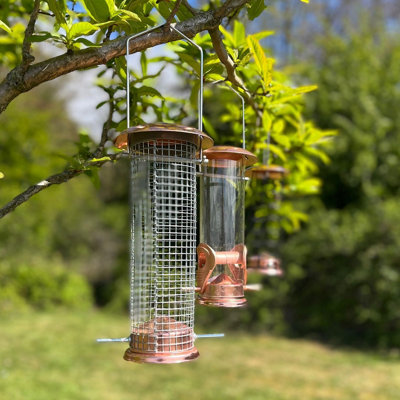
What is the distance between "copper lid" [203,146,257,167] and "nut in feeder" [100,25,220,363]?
0.13 meters

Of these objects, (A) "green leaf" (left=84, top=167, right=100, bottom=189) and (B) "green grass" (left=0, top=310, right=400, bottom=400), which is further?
(B) "green grass" (left=0, top=310, right=400, bottom=400)

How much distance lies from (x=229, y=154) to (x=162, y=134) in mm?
446

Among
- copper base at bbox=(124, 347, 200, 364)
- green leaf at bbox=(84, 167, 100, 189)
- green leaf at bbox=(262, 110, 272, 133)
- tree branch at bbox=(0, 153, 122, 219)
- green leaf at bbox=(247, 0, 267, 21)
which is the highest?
green leaf at bbox=(247, 0, 267, 21)

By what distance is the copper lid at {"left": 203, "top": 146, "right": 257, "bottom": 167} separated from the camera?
201cm

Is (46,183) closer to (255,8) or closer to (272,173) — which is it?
(255,8)

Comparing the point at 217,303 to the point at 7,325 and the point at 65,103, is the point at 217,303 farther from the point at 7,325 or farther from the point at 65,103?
the point at 65,103

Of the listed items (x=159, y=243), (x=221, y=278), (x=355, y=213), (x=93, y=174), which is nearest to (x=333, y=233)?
(x=355, y=213)

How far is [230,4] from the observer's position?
1714mm

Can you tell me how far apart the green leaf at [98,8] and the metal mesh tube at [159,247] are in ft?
1.40

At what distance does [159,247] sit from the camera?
1.88m

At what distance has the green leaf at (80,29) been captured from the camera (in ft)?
5.14

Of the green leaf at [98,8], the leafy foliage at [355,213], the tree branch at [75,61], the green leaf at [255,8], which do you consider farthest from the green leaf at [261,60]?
the leafy foliage at [355,213]

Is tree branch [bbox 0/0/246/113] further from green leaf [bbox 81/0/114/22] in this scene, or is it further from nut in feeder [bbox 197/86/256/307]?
nut in feeder [bbox 197/86/256/307]

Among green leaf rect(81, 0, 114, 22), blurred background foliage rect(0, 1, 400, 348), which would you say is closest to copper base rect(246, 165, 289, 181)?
green leaf rect(81, 0, 114, 22)
